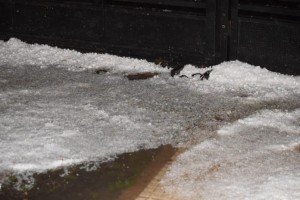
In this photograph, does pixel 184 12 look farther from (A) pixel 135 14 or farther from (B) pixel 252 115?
(B) pixel 252 115

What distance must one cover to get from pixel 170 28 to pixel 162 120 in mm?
2136

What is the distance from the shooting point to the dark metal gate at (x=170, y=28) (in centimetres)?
695

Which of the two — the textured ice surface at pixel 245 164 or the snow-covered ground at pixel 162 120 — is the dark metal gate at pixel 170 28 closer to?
the snow-covered ground at pixel 162 120

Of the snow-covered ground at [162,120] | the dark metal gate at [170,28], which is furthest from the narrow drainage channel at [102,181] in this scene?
the dark metal gate at [170,28]

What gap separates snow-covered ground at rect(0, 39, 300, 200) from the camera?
4.70 m

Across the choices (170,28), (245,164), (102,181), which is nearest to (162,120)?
(245,164)

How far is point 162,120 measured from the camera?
5.81 m

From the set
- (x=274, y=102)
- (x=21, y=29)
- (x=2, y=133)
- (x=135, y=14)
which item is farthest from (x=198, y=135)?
(x=21, y=29)

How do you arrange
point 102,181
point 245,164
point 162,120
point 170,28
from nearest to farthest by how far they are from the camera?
point 102,181 → point 245,164 → point 162,120 → point 170,28

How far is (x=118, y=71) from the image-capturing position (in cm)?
750

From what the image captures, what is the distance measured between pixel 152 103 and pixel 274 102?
1490 millimetres

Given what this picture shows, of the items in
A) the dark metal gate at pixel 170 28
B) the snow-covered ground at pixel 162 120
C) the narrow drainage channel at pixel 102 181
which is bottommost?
the narrow drainage channel at pixel 102 181

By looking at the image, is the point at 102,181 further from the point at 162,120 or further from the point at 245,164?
the point at 162,120

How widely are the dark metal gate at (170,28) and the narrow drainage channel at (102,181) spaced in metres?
2.74
